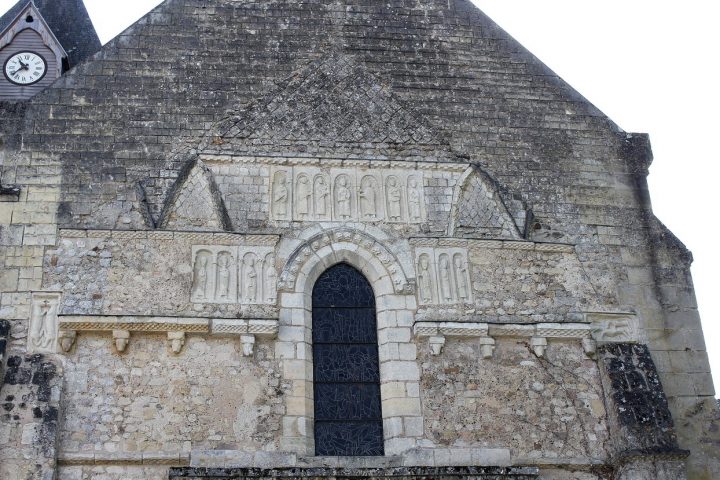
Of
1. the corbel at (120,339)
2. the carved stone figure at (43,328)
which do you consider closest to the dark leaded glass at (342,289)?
the corbel at (120,339)

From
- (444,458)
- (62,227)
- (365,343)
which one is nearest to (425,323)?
(365,343)

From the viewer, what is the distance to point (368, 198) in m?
10.7

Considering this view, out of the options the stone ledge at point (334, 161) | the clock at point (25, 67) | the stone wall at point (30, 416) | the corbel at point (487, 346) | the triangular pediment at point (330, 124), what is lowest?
the stone wall at point (30, 416)

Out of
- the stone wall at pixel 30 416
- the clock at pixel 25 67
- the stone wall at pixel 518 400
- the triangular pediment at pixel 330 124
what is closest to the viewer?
the stone wall at pixel 30 416

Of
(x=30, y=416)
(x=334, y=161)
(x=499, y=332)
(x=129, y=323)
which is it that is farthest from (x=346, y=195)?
(x=30, y=416)

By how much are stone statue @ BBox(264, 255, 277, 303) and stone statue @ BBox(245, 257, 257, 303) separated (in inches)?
5.0

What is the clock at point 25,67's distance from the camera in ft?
46.5

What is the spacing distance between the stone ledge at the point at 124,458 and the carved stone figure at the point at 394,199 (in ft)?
11.5

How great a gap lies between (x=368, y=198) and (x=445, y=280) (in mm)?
1308

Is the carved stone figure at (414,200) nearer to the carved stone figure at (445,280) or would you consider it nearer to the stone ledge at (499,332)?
the carved stone figure at (445,280)

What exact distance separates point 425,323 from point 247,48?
418cm

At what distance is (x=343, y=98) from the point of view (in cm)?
1142

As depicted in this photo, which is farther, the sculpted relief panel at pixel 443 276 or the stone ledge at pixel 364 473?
the sculpted relief panel at pixel 443 276

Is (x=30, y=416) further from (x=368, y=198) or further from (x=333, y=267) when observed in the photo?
(x=368, y=198)
